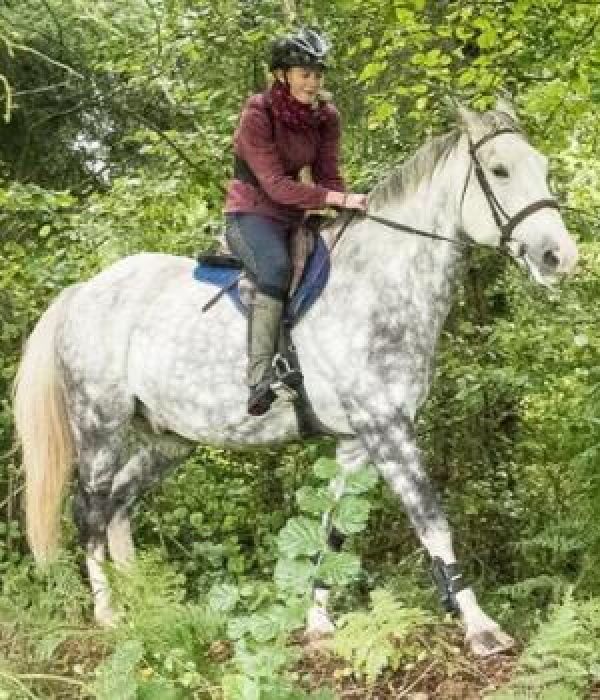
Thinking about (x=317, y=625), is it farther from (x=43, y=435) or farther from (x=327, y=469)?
(x=327, y=469)

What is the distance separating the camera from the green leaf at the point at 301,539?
4.02 m

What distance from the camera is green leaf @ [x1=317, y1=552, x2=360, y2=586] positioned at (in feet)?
13.3

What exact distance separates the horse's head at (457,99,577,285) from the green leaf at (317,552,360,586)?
183 cm

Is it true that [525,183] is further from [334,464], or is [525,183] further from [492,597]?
[492,597]

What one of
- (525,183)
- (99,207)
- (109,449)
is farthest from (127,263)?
(525,183)

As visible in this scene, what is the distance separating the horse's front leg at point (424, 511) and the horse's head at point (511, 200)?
0.94 metres

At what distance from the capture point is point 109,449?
273 inches

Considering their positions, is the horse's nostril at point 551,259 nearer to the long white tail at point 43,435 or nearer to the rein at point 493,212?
the rein at point 493,212

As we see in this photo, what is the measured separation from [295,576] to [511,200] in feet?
7.41

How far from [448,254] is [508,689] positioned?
7.06ft

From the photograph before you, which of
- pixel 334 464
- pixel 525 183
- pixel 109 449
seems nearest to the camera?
pixel 334 464

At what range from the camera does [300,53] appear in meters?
5.81

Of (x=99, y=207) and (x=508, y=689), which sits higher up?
(x=99, y=207)

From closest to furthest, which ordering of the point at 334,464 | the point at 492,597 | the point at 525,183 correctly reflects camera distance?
the point at 334,464 < the point at 525,183 < the point at 492,597
